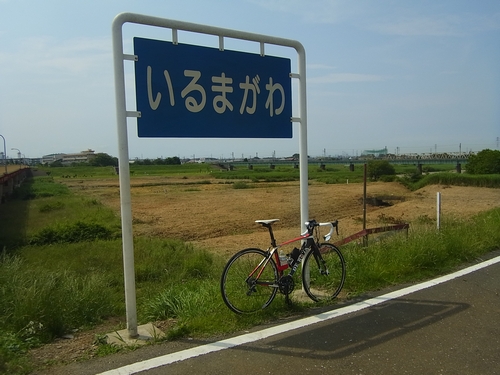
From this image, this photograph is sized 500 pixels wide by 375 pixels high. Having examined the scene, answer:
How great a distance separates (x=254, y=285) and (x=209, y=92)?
194 centimetres

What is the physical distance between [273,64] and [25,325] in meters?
3.58

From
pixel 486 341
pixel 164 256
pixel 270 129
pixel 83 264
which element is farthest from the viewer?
pixel 164 256

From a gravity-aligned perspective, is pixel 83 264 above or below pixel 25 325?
below

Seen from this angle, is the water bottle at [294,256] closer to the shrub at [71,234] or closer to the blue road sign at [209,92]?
the blue road sign at [209,92]

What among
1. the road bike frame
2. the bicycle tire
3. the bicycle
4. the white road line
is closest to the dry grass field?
the bicycle tire

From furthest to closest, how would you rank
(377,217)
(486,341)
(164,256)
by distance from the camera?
(377,217) → (164,256) → (486,341)

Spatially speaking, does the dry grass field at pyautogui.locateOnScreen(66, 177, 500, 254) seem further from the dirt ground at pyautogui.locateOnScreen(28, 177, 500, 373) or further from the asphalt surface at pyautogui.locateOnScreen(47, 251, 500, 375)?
the asphalt surface at pyautogui.locateOnScreen(47, 251, 500, 375)

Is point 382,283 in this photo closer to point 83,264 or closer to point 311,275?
point 311,275

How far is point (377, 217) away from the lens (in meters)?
20.7

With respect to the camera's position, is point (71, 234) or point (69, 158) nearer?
point (71, 234)

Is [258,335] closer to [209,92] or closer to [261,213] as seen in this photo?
[209,92]

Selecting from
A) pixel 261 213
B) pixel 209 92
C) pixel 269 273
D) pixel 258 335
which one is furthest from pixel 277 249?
pixel 261 213

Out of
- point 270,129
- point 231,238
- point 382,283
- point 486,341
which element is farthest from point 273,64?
point 231,238

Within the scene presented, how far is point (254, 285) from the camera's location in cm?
413
